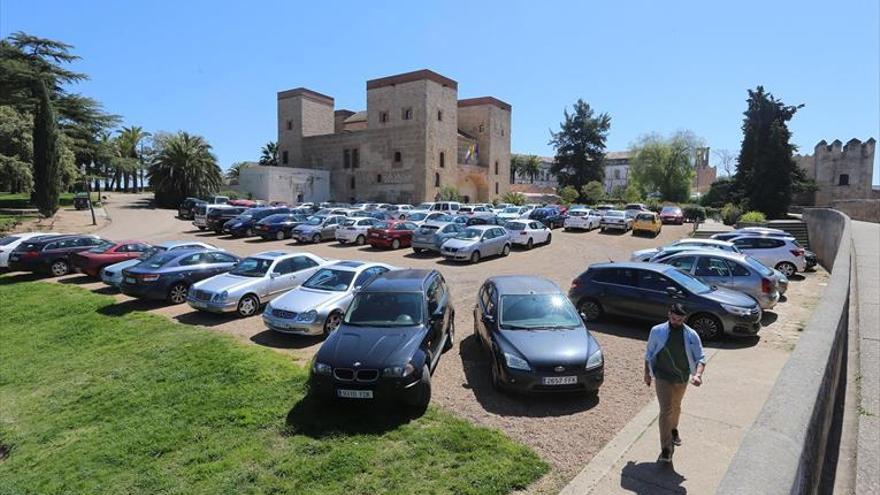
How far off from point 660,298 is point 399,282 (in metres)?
5.92

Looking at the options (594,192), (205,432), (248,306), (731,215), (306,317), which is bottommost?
(205,432)

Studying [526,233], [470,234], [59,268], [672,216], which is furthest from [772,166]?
[59,268]

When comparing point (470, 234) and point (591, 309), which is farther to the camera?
point (470, 234)

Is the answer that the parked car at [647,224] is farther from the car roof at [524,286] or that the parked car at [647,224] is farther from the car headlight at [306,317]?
the car headlight at [306,317]

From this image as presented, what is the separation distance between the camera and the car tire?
1224cm

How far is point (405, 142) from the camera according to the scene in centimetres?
5956

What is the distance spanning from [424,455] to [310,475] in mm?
1421

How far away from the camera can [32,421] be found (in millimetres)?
9844

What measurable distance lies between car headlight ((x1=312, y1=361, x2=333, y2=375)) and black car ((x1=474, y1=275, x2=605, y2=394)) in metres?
2.62

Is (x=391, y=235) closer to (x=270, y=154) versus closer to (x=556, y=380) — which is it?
(x=556, y=380)

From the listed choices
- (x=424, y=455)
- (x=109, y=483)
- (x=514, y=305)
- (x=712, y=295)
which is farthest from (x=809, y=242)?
(x=109, y=483)

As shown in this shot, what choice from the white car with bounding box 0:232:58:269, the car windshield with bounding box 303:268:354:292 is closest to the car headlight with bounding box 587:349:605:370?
the car windshield with bounding box 303:268:354:292

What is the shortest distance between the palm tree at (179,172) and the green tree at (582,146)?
171ft

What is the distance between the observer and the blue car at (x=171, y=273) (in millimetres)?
14477
